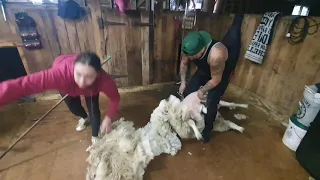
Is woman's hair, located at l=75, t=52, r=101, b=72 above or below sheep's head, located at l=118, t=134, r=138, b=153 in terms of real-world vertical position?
above

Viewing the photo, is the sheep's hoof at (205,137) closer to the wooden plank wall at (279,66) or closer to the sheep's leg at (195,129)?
the sheep's leg at (195,129)

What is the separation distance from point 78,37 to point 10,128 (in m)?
1.12

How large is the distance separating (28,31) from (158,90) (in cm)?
158

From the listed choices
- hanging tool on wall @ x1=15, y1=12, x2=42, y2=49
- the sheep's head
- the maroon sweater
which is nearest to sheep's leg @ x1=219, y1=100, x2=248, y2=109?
the sheep's head

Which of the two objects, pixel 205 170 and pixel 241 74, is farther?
pixel 241 74

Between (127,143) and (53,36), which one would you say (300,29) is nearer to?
(127,143)

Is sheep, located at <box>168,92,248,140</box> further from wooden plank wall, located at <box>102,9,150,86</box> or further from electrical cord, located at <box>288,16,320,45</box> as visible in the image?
electrical cord, located at <box>288,16,320,45</box>

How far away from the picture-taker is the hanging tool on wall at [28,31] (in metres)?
1.80

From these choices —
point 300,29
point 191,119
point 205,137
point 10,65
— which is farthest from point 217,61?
point 10,65

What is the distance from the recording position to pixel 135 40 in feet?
7.47

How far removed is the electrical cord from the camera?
1691 mm

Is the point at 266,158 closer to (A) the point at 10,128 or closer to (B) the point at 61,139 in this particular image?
(B) the point at 61,139

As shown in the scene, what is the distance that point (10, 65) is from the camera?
89.9 inches

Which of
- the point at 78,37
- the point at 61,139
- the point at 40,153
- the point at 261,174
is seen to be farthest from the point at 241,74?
the point at 40,153
